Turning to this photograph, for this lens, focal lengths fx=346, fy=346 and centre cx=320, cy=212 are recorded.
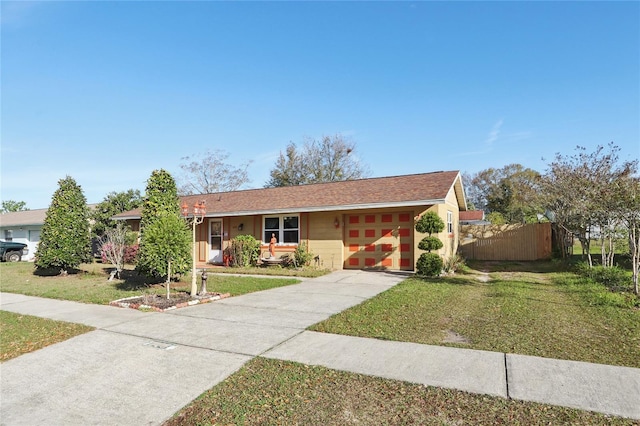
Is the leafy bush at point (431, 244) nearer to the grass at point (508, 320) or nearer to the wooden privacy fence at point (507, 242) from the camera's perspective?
the grass at point (508, 320)

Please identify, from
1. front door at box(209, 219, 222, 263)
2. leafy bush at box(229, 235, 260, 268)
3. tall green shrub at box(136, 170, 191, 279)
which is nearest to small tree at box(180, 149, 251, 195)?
front door at box(209, 219, 222, 263)

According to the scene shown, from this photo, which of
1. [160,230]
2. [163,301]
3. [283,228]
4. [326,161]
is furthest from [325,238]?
[326,161]

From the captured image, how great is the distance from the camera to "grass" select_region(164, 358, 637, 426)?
2.94 metres

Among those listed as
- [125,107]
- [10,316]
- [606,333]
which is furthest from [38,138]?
[606,333]

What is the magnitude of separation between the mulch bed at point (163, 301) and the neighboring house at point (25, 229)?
80.8 feet

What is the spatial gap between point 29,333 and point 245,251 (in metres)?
10.2

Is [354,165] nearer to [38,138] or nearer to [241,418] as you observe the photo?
[38,138]

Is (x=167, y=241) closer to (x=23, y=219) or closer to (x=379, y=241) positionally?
(x=379, y=241)

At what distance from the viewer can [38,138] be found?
1431 centimetres

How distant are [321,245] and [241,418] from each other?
1226 cm

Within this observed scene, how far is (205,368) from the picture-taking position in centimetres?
415

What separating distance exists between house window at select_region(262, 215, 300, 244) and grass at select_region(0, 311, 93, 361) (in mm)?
10082

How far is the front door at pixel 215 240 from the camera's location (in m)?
18.0

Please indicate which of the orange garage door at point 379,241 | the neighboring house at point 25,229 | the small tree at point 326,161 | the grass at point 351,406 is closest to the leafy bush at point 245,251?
the orange garage door at point 379,241
